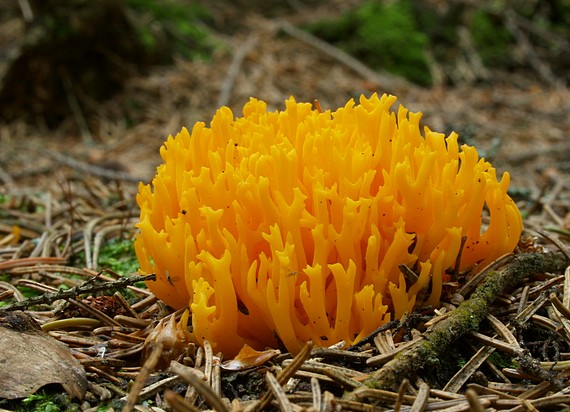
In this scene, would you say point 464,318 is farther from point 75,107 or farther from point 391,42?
point 391,42

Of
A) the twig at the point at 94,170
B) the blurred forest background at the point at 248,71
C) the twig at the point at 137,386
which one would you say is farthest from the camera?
the blurred forest background at the point at 248,71

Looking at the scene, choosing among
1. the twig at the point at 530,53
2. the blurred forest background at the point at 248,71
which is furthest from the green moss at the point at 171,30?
the twig at the point at 530,53

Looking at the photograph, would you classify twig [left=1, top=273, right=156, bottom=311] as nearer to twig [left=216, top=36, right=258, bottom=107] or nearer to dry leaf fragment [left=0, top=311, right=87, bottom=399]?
dry leaf fragment [left=0, top=311, right=87, bottom=399]

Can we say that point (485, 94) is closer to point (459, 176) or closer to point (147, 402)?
point (459, 176)

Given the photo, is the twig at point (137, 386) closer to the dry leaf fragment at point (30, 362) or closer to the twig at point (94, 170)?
the dry leaf fragment at point (30, 362)

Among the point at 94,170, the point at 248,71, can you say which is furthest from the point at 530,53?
the point at 94,170

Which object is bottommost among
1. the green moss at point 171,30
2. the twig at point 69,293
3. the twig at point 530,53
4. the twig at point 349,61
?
the twig at point 530,53

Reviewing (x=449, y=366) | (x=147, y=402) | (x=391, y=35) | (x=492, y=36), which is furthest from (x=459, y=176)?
(x=492, y=36)
